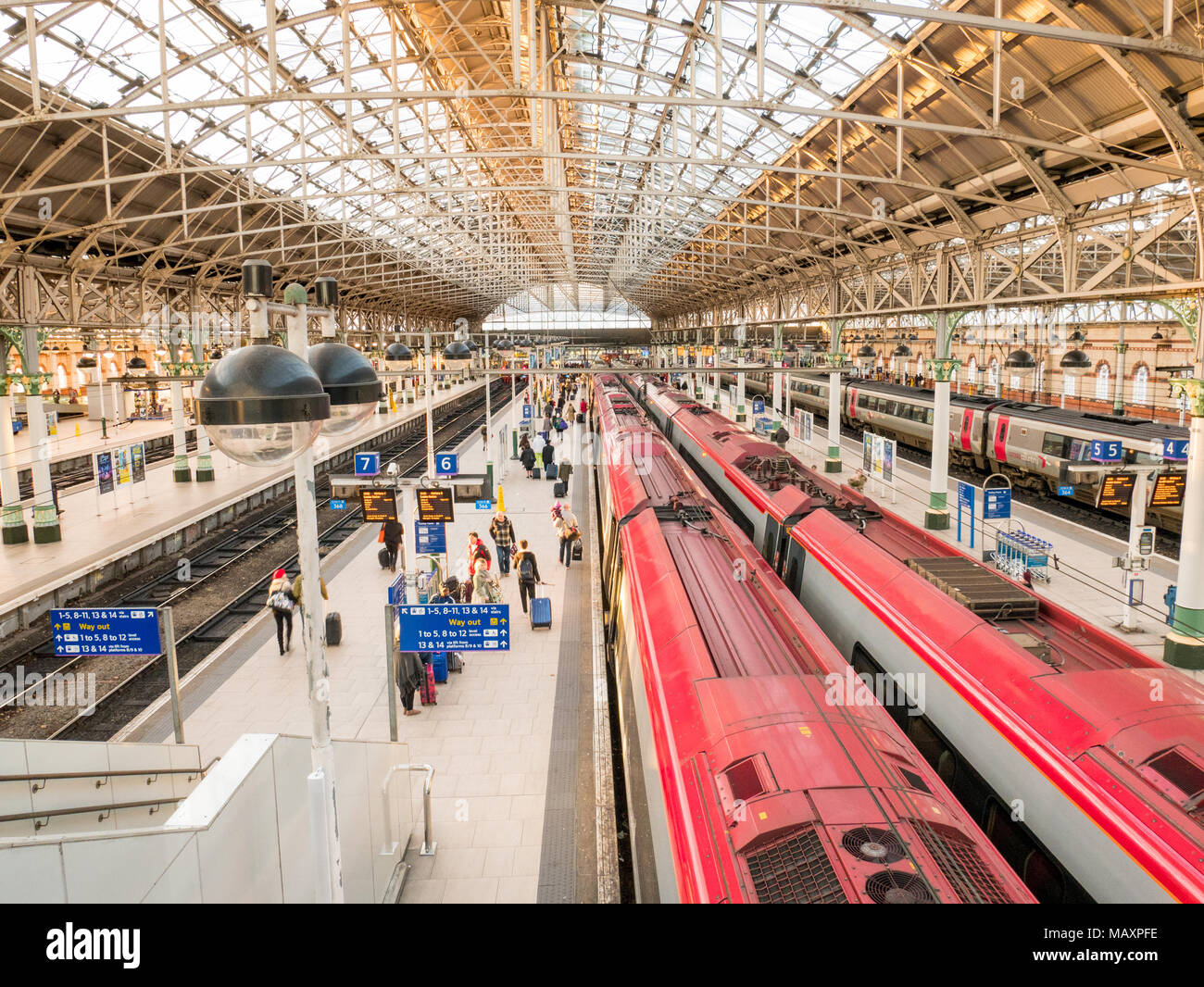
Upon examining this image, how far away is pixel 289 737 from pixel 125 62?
15.2 m

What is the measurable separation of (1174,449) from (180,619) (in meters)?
19.3

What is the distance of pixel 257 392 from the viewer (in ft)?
10.4

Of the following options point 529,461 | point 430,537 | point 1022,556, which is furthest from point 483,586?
point 529,461

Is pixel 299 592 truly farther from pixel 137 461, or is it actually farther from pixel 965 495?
pixel 137 461

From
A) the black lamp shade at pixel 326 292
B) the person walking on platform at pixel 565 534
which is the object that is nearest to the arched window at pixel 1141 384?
the person walking on platform at pixel 565 534

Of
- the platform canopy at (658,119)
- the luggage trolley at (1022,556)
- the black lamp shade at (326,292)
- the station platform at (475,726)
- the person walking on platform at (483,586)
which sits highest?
the platform canopy at (658,119)

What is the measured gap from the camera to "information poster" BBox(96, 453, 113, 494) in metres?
20.9

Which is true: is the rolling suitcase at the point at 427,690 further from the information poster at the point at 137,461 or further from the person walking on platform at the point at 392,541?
the information poster at the point at 137,461

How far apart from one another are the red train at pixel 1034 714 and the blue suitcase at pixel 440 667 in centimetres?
513

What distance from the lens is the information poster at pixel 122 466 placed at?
2170cm

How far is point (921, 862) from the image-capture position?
4.05 meters

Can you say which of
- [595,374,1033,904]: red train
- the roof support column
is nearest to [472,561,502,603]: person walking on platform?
[595,374,1033,904]: red train
